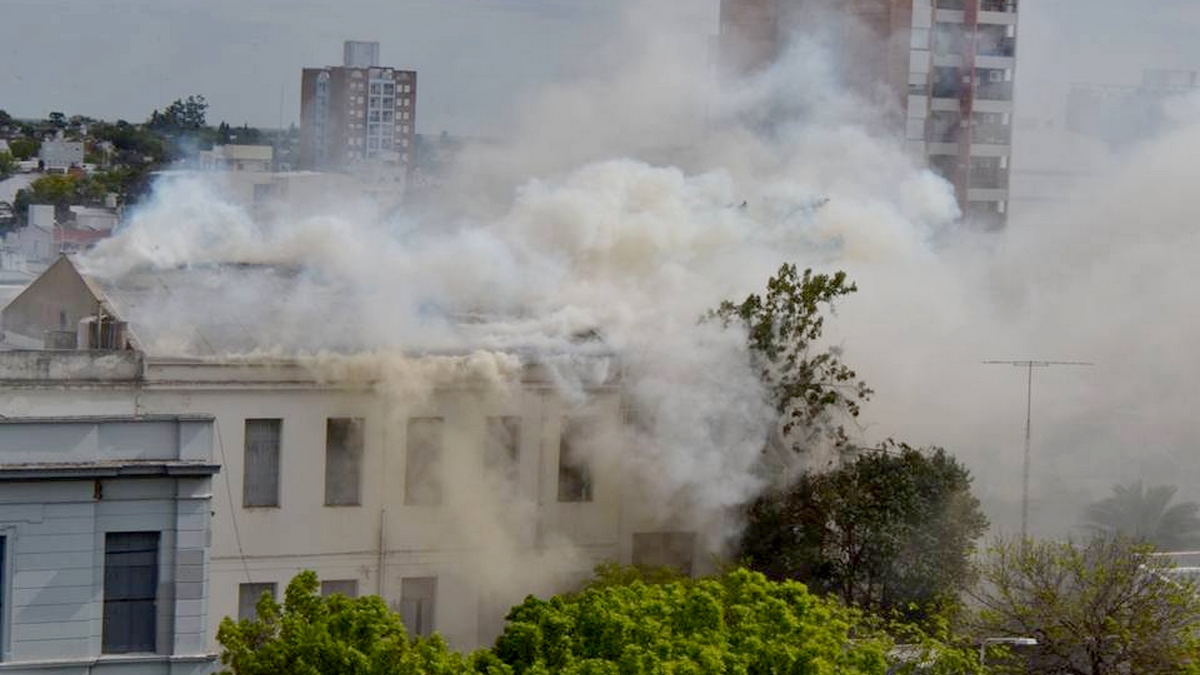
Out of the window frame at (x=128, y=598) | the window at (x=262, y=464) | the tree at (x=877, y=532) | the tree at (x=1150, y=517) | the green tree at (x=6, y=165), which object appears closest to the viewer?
the window frame at (x=128, y=598)

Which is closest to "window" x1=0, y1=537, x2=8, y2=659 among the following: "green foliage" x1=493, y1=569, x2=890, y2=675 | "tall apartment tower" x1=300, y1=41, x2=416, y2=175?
"green foliage" x1=493, y1=569, x2=890, y2=675

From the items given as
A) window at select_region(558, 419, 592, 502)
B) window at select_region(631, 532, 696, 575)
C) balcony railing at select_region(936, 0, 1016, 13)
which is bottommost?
window at select_region(631, 532, 696, 575)

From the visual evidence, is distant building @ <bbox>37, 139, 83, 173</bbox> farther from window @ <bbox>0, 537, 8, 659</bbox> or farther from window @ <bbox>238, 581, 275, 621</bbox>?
window @ <bbox>0, 537, 8, 659</bbox>

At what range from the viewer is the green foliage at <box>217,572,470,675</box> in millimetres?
24906

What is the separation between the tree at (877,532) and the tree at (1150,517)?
683cm

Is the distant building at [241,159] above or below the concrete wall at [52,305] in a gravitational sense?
above

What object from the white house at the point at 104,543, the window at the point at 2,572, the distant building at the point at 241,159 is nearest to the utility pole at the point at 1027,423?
the white house at the point at 104,543

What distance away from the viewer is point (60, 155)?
263 feet

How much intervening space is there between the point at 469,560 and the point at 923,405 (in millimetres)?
10631

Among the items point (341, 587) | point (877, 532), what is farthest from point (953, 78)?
point (341, 587)

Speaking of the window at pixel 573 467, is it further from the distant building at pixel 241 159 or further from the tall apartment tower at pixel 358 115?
the distant building at pixel 241 159

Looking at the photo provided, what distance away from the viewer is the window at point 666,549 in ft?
128

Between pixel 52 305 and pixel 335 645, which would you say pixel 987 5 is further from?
pixel 335 645

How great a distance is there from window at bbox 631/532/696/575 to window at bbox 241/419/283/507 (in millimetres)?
6498
